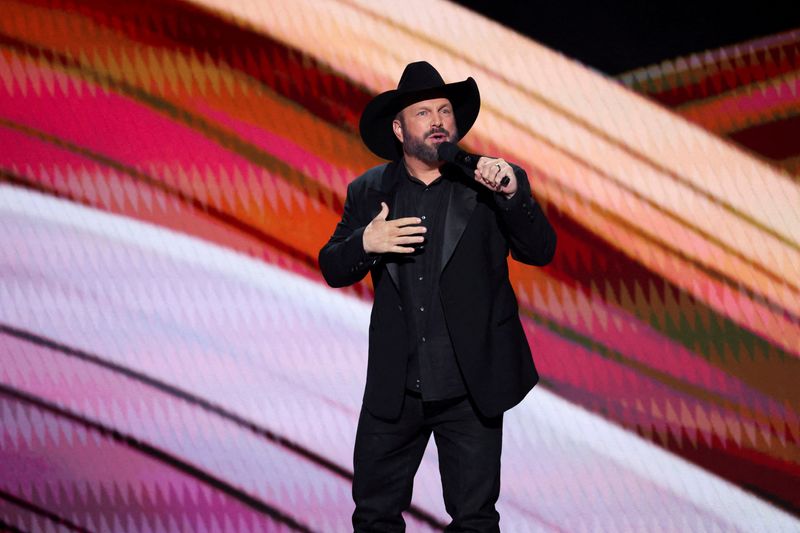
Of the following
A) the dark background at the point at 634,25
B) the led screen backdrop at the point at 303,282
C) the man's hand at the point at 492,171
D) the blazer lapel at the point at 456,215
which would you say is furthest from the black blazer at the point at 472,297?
the dark background at the point at 634,25

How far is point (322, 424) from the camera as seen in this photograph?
2.56 meters

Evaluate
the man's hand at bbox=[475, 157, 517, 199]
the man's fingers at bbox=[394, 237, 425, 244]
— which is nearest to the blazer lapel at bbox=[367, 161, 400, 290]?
the man's fingers at bbox=[394, 237, 425, 244]

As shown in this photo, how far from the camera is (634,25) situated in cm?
244

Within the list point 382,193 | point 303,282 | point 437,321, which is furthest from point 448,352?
point 303,282

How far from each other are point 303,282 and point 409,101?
2.72 feet

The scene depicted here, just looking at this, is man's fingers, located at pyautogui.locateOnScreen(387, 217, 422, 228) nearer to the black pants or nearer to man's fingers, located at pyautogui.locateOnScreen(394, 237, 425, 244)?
man's fingers, located at pyautogui.locateOnScreen(394, 237, 425, 244)

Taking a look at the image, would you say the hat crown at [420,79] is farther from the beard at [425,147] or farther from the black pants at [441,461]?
the black pants at [441,461]

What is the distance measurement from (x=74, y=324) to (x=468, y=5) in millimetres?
1457

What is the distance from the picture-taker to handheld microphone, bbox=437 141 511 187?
1.62 metres

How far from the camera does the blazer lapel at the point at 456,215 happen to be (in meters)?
1.80

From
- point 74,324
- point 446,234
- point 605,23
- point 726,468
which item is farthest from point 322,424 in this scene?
point 605,23

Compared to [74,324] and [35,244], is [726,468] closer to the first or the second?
[74,324]

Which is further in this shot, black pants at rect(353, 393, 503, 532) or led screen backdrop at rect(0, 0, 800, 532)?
led screen backdrop at rect(0, 0, 800, 532)

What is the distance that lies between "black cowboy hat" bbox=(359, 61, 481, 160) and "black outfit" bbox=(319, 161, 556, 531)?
18cm
